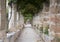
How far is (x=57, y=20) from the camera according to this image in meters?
6.66

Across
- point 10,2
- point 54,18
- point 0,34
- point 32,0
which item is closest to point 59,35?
point 54,18

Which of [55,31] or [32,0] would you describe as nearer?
[55,31]

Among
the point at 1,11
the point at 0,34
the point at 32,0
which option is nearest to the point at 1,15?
the point at 1,11

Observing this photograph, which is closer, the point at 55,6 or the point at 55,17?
the point at 55,17

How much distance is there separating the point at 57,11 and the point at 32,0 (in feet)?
40.0

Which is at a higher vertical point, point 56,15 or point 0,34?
point 56,15

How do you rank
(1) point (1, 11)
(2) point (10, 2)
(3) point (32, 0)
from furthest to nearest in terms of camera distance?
(3) point (32, 0) < (2) point (10, 2) < (1) point (1, 11)

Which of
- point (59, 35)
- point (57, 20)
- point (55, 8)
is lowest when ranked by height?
point (59, 35)

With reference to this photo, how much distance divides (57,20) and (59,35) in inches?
23.4

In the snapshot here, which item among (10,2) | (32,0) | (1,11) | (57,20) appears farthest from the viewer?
(32,0)

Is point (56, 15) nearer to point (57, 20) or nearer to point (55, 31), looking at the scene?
point (57, 20)

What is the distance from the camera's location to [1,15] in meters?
5.65

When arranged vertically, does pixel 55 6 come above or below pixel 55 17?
above

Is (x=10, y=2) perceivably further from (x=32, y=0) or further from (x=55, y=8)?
(x=55, y=8)
